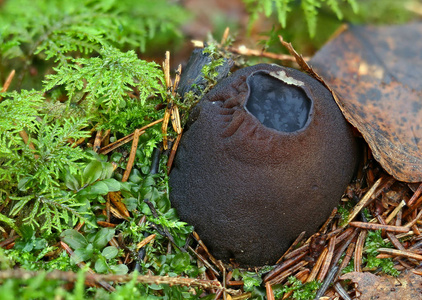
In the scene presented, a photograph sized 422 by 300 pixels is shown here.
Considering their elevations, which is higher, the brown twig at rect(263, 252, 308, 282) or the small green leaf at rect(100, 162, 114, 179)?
the small green leaf at rect(100, 162, 114, 179)

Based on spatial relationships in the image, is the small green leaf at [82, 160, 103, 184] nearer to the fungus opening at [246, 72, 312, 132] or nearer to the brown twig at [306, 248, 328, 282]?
the fungus opening at [246, 72, 312, 132]

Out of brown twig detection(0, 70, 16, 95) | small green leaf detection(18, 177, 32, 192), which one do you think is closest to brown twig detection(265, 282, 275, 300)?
small green leaf detection(18, 177, 32, 192)

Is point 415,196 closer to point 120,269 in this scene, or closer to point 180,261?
point 180,261

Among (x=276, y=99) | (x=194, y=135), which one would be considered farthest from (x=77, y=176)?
(x=276, y=99)

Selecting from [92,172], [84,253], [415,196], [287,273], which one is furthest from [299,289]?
[92,172]

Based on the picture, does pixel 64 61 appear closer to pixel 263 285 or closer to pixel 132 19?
pixel 132 19

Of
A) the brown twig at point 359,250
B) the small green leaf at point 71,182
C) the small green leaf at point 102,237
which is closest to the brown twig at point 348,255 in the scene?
the brown twig at point 359,250
